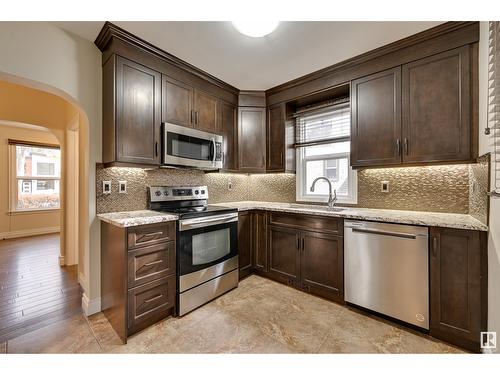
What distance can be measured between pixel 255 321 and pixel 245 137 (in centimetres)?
229

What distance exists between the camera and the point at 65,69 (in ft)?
6.50

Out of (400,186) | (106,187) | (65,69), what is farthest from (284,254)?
(65,69)

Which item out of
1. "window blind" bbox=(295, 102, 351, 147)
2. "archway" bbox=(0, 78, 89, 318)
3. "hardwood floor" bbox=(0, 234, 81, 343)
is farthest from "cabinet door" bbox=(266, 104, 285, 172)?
"hardwood floor" bbox=(0, 234, 81, 343)

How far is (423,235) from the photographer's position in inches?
71.7

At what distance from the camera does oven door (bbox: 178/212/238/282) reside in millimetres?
2137

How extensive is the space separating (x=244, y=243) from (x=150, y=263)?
4.09 feet

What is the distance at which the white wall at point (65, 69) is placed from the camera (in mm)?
1700

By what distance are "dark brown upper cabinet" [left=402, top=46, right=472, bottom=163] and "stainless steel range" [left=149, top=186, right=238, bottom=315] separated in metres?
1.96

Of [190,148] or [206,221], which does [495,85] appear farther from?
[190,148]

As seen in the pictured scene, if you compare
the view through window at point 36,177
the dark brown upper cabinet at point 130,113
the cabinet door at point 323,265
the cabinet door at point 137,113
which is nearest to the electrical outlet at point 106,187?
the dark brown upper cabinet at point 130,113

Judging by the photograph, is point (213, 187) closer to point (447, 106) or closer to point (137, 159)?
point (137, 159)

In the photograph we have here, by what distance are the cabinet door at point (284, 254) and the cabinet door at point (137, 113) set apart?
5.28ft

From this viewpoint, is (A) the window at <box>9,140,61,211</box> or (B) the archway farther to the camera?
(A) the window at <box>9,140,61,211</box>

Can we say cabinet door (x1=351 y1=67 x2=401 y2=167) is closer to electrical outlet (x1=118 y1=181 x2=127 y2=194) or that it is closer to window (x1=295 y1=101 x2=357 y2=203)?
window (x1=295 y1=101 x2=357 y2=203)
